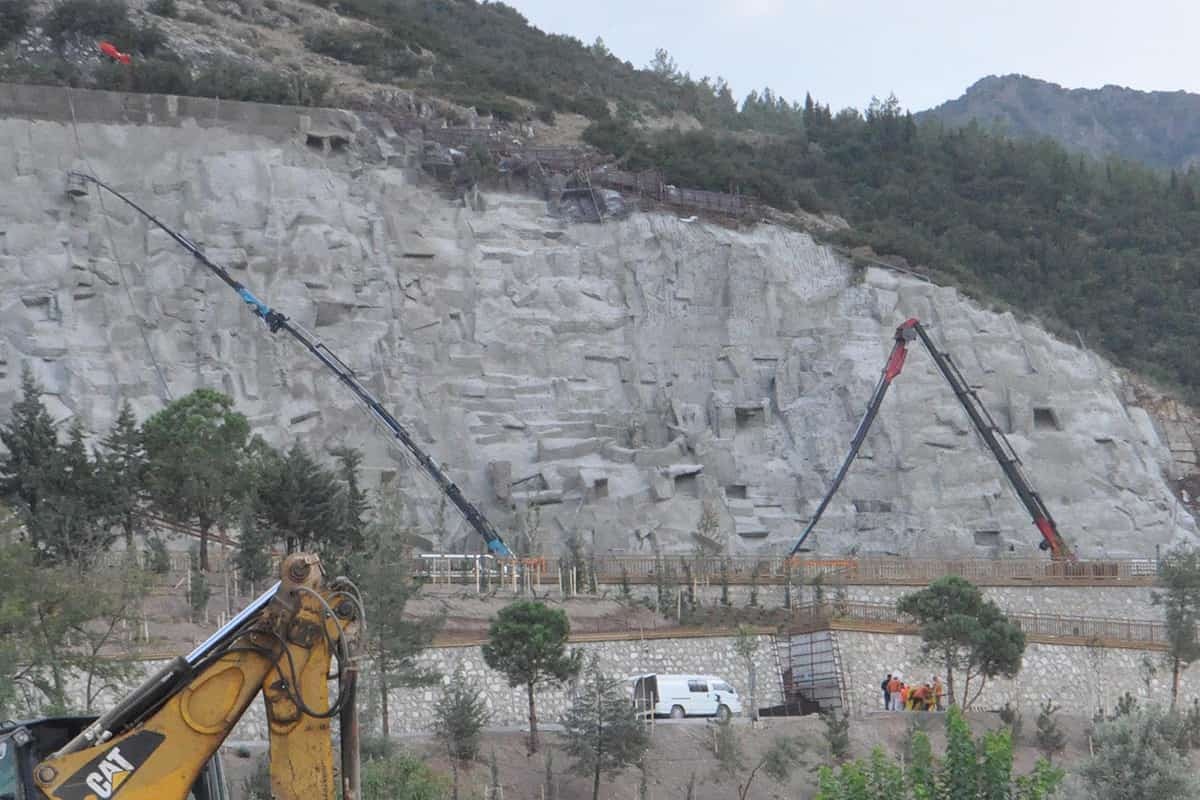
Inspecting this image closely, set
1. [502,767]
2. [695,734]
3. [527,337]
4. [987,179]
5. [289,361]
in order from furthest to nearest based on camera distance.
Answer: [987,179] → [527,337] → [289,361] → [695,734] → [502,767]

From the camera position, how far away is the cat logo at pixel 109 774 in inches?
393

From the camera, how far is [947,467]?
165 feet

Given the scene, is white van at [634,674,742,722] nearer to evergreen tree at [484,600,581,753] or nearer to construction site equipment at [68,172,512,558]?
evergreen tree at [484,600,581,753]

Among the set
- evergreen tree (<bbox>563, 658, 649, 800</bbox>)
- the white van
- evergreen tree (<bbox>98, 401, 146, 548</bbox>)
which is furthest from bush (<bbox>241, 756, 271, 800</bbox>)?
evergreen tree (<bbox>98, 401, 146, 548</bbox>)

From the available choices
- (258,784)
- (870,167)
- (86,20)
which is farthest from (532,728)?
(870,167)

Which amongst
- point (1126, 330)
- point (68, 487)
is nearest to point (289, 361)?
point (68, 487)

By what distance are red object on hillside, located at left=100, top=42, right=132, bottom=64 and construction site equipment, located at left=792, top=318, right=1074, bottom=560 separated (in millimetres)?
28956

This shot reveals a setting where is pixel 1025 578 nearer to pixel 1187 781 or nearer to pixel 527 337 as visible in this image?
pixel 527 337

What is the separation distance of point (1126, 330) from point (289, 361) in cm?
3340

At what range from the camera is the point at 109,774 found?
10.0 metres

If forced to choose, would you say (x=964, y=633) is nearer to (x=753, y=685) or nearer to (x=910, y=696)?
(x=910, y=696)

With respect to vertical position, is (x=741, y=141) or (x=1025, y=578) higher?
(x=741, y=141)

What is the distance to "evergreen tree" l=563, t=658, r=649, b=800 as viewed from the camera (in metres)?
28.5

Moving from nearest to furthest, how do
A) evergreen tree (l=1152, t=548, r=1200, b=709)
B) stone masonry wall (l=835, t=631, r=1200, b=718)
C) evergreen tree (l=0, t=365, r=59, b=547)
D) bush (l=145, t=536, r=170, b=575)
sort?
bush (l=145, t=536, r=170, b=575) < evergreen tree (l=0, t=365, r=59, b=547) < stone masonry wall (l=835, t=631, r=1200, b=718) < evergreen tree (l=1152, t=548, r=1200, b=709)
